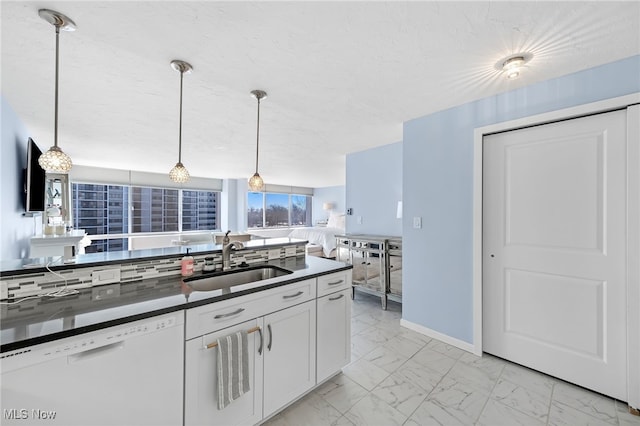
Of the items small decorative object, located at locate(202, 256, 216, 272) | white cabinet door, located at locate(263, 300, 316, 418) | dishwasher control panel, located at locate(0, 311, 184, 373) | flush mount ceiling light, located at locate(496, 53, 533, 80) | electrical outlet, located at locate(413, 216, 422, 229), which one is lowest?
white cabinet door, located at locate(263, 300, 316, 418)

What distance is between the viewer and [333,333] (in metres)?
1.95

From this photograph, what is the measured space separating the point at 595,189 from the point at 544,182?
0.96 feet

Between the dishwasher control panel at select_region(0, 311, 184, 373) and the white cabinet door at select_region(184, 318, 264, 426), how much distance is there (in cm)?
18

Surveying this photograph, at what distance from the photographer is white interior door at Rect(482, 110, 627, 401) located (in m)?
1.79

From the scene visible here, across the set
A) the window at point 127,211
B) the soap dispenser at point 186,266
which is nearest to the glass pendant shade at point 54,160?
the soap dispenser at point 186,266

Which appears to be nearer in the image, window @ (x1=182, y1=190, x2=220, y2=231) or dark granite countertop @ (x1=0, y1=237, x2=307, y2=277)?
dark granite countertop @ (x1=0, y1=237, x2=307, y2=277)

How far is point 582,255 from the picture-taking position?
6.27ft

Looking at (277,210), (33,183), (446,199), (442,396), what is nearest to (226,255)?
(442,396)

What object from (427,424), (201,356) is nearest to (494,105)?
(427,424)

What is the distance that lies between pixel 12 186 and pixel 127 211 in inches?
171

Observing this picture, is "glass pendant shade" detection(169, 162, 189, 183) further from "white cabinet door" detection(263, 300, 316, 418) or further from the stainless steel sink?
"white cabinet door" detection(263, 300, 316, 418)

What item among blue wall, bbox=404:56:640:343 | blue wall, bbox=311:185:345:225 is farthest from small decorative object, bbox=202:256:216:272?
blue wall, bbox=311:185:345:225

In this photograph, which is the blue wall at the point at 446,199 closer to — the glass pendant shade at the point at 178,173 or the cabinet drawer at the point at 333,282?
the cabinet drawer at the point at 333,282

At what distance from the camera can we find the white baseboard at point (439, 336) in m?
2.41
